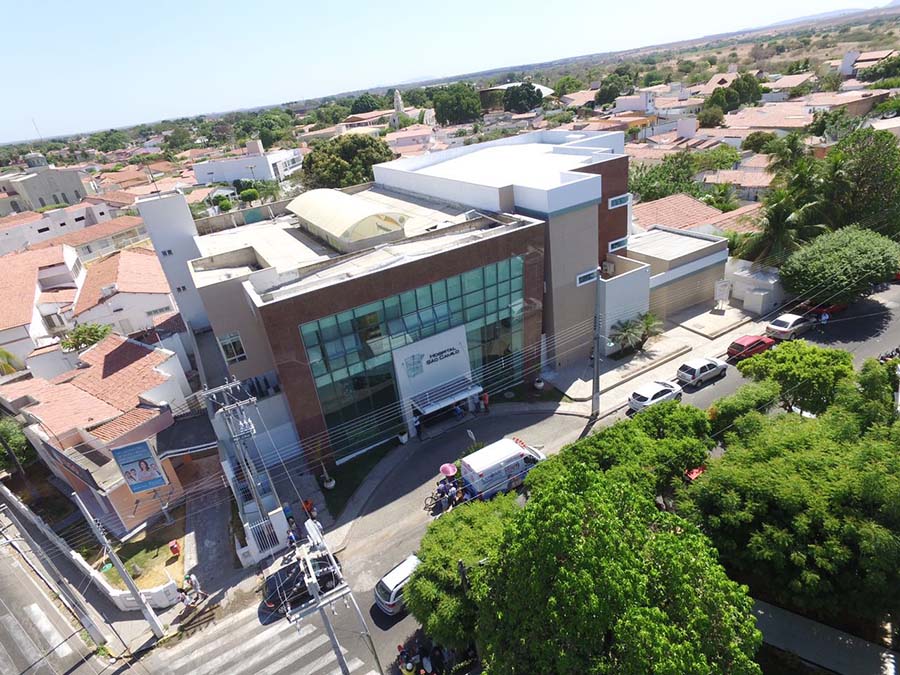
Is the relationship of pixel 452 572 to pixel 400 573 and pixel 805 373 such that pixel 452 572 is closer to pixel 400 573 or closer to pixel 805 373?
pixel 400 573

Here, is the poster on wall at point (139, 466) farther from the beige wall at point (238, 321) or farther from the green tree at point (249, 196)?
the green tree at point (249, 196)

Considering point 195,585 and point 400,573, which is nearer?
point 400,573

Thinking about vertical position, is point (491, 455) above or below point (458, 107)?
below

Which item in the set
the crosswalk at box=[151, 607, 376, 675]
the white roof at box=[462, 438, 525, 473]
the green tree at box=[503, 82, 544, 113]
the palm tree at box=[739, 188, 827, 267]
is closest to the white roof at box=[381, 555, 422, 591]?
the crosswalk at box=[151, 607, 376, 675]

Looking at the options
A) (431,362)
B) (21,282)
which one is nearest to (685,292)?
(431,362)

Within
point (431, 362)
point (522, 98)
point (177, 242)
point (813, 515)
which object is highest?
point (177, 242)

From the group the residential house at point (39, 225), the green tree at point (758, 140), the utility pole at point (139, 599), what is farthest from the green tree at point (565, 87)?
the utility pole at point (139, 599)
